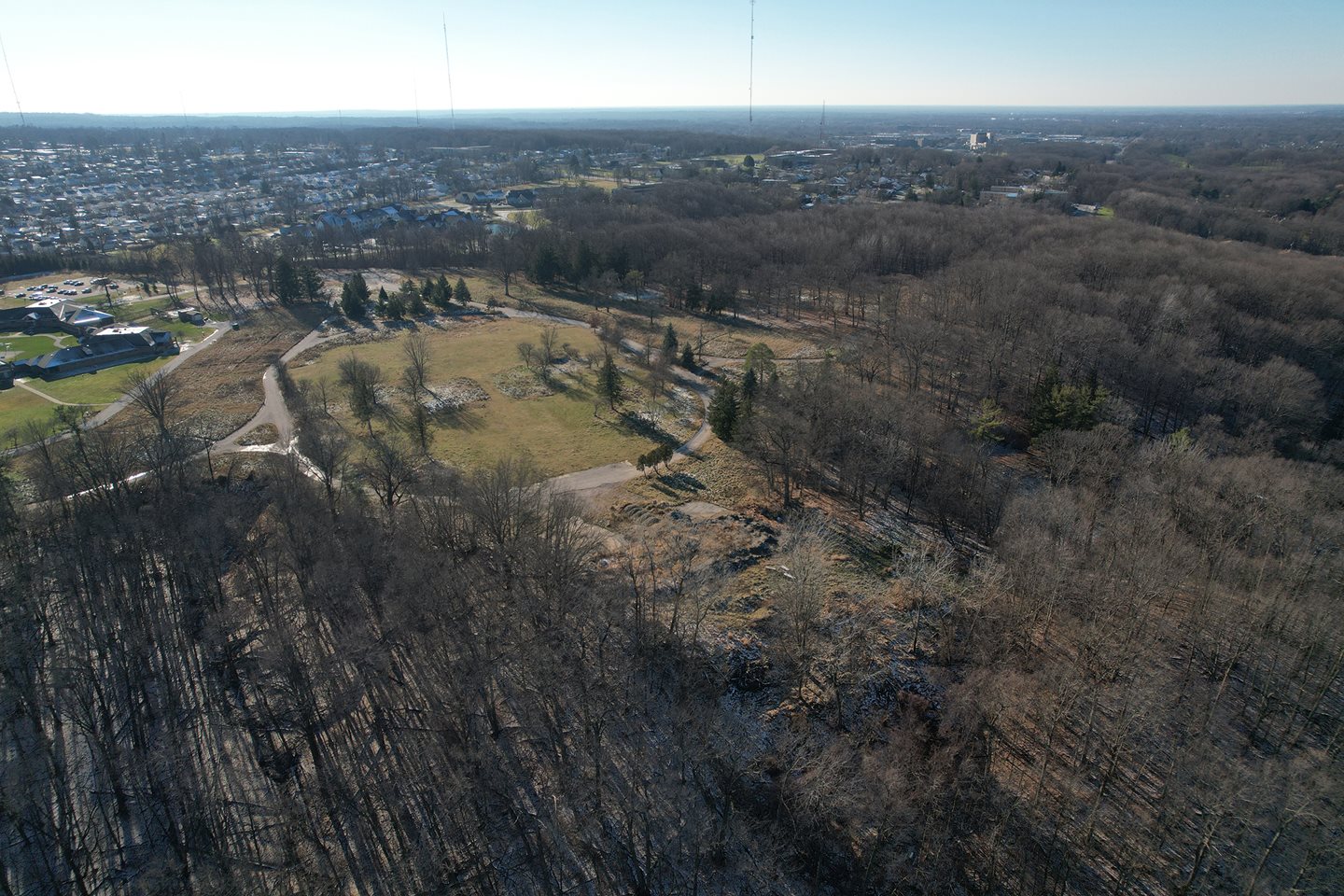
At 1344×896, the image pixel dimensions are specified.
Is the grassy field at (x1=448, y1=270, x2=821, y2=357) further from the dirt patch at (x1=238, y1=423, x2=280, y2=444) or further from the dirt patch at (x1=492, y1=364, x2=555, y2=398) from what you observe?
the dirt patch at (x1=238, y1=423, x2=280, y2=444)

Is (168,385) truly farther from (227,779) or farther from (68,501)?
(227,779)

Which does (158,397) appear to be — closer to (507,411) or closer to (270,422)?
(270,422)

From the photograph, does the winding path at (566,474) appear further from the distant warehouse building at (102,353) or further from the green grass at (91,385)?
the distant warehouse building at (102,353)

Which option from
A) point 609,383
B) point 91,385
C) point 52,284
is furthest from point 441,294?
point 52,284

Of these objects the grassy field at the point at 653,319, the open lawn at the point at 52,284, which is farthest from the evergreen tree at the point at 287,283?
the open lawn at the point at 52,284

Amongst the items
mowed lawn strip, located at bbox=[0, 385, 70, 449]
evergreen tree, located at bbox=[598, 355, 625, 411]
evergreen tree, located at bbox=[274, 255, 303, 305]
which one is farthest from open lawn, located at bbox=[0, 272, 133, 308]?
evergreen tree, located at bbox=[598, 355, 625, 411]
